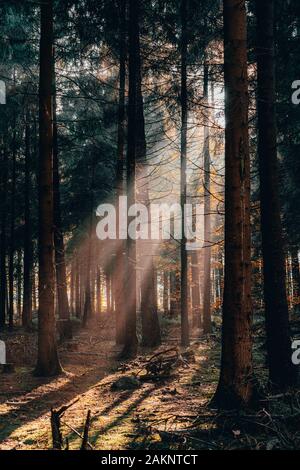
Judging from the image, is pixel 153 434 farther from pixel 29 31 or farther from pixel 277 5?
pixel 29 31

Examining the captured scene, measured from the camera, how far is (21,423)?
6648mm

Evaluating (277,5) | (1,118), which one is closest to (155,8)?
(277,5)

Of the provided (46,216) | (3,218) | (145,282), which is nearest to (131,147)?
(46,216)

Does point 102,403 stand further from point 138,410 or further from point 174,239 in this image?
point 174,239

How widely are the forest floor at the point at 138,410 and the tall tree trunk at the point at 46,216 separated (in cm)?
84

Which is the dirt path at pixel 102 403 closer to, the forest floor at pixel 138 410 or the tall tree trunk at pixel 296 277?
the forest floor at pixel 138 410

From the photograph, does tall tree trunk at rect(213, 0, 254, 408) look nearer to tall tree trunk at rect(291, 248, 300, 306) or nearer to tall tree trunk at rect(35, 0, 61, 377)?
tall tree trunk at rect(35, 0, 61, 377)

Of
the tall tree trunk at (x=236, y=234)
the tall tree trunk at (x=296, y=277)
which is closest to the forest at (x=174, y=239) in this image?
the tall tree trunk at (x=236, y=234)

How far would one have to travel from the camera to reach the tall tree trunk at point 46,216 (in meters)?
10.8

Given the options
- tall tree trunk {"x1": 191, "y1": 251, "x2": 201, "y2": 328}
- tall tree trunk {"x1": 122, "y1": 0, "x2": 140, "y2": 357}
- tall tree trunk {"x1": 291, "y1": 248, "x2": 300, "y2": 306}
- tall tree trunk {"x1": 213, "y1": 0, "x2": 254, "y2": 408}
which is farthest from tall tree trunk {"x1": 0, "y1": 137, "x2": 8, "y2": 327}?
tall tree trunk {"x1": 213, "y1": 0, "x2": 254, "y2": 408}

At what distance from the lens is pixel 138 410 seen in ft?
23.3

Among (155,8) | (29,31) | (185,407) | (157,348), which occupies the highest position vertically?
(29,31)
